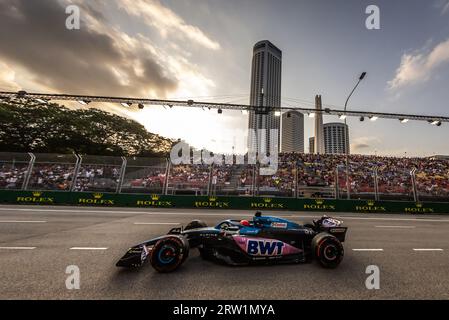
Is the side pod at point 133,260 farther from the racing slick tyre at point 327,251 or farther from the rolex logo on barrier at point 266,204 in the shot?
the rolex logo on barrier at point 266,204

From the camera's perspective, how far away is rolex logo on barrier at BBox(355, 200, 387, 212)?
14.9 m

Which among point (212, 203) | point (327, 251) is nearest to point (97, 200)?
point (212, 203)

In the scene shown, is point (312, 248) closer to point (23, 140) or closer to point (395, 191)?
point (395, 191)

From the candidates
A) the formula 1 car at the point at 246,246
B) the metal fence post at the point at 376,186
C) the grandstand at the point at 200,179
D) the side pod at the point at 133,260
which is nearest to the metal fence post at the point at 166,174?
the grandstand at the point at 200,179

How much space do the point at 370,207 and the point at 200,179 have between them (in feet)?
37.8

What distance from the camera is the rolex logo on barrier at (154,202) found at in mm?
14477

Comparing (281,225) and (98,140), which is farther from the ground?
(98,140)

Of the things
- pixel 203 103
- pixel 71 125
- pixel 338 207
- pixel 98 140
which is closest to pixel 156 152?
pixel 98 140

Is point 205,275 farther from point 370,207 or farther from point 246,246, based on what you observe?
point 370,207

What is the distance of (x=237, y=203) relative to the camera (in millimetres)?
15016

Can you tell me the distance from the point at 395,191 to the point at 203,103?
1574cm

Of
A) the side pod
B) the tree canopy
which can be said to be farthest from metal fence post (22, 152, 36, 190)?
the tree canopy

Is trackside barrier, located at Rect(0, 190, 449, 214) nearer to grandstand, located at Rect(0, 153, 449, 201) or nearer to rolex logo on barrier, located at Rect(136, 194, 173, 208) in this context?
rolex logo on barrier, located at Rect(136, 194, 173, 208)
